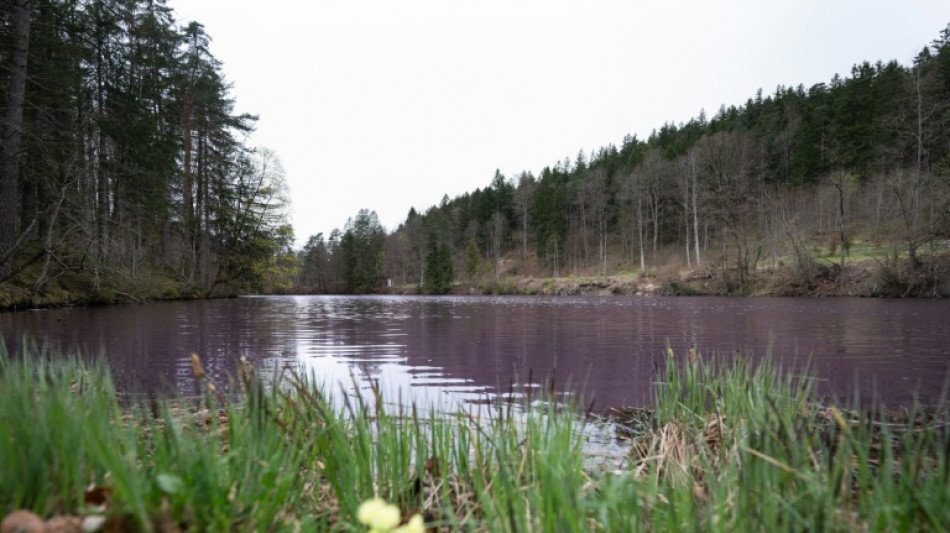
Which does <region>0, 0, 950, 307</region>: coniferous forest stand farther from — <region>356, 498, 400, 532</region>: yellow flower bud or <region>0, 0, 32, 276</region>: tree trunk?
<region>356, 498, 400, 532</region>: yellow flower bud

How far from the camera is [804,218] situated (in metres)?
45.4

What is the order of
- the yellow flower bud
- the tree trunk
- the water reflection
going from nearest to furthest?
1. the yellow flower bud
2. the water reflection
3. the tree trunk

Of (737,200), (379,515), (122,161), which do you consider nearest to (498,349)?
(379,515)

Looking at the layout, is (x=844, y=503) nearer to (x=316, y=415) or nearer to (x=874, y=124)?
(x=316, y=415)

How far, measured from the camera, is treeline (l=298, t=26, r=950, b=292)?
33625mm

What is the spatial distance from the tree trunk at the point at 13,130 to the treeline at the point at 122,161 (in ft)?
0.12

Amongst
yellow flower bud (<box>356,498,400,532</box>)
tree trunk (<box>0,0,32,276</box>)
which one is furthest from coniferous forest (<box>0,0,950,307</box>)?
yellow flower bud (<box>356,498,400,532</box>)

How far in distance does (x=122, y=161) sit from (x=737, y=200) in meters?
48.5

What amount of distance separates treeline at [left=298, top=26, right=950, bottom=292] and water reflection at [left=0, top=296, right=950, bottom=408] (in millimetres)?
24207

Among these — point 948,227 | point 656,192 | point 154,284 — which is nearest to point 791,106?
point 656,192

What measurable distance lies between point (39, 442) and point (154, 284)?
2930 cm

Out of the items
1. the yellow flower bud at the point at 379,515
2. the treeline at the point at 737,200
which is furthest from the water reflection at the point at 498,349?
the treeline at the point at 737,200

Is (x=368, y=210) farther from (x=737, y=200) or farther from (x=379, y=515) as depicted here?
(x=379, y=515)

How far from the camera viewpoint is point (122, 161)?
724 inches
